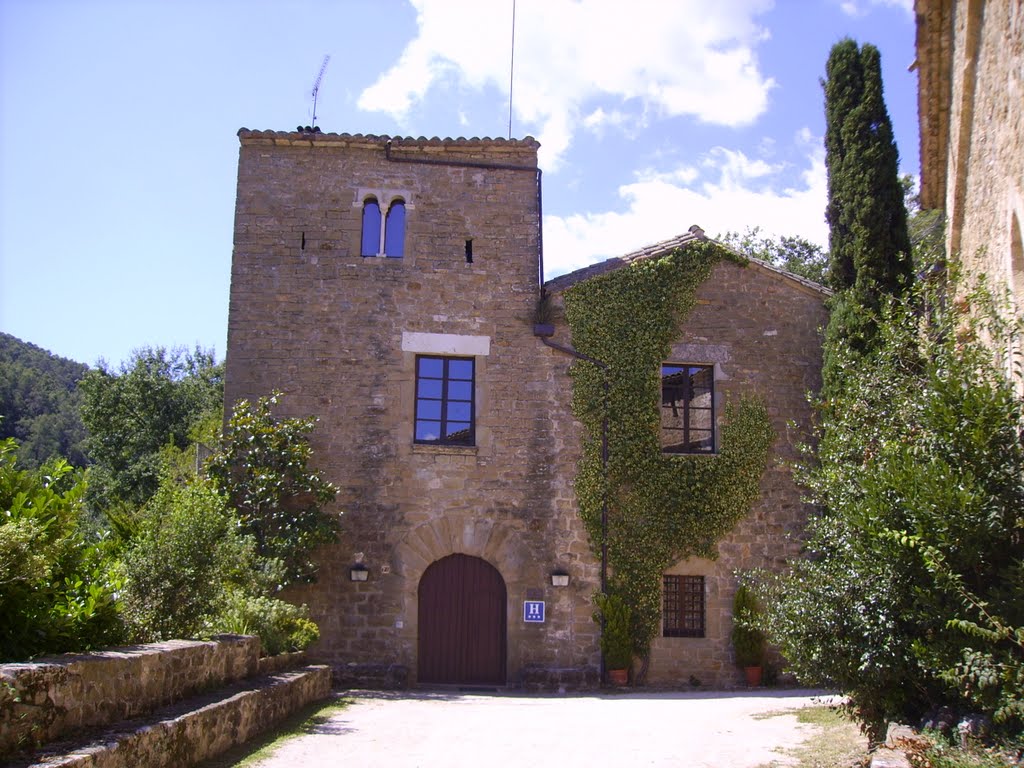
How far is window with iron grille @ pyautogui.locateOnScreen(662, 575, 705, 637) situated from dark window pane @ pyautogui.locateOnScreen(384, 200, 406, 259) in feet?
21.4

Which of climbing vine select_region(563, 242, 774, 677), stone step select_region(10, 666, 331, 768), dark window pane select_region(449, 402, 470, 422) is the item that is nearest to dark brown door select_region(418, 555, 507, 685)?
climbing vine select_region(563, 242, 774, 677)

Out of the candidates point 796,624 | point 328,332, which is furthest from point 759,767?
point 328,332

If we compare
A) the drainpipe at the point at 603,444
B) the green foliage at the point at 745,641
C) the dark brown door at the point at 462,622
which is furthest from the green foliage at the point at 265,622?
the green foliage at the point at 745,641

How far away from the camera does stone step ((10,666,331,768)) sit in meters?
5.04

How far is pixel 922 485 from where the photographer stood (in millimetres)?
5977

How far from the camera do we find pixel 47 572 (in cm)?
554

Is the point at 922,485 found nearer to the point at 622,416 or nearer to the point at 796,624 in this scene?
the point at 796,624

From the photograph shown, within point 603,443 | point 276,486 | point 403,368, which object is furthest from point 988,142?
point 276,486

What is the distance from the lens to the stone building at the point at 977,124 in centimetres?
783

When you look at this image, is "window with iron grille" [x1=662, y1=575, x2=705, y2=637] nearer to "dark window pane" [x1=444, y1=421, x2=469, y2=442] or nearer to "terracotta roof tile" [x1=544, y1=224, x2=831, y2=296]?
"dark window pane" [x1=444, y1=421, x2=469, y2=442]

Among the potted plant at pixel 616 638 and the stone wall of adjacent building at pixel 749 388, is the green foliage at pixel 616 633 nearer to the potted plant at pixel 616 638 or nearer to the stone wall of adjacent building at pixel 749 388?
the potted plant at pixel 616 638

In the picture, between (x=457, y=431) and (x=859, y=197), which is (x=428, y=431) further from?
(x=859, y=197)

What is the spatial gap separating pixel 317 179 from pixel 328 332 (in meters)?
2.51

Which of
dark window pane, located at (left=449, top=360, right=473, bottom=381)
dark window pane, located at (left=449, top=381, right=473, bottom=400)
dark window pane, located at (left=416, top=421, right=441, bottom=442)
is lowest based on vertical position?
dark window pane, located at (left=416, top=421, right=441, bottom=442)
